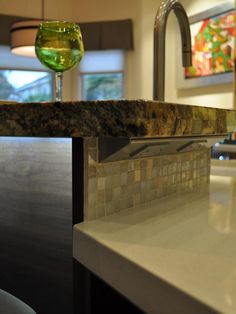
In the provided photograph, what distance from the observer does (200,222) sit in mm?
A: 678

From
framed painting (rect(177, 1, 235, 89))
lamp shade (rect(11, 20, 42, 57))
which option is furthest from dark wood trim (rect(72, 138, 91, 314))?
framed painting (rect(177, 1, 235, 89))

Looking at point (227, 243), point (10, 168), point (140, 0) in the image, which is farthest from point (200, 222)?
point (140, 0)

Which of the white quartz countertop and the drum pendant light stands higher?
the drum pendant light

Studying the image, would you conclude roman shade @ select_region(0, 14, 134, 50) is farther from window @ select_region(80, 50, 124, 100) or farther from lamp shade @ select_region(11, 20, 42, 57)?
lamp shade @ select_region(11, 20, 42, 57)

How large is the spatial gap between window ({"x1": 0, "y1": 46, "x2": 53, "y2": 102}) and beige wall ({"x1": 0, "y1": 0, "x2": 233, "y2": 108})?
29cm

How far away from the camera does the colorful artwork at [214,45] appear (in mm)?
3697

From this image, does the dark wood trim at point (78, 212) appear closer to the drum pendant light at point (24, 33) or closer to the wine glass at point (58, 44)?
the wine glass at point (58, 44)

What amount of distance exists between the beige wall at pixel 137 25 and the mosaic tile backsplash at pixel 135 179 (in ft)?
10.5

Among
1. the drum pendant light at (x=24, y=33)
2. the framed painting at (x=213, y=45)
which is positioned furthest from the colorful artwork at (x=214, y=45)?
the drum pendant light at (x=24, y=33)

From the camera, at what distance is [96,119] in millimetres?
553

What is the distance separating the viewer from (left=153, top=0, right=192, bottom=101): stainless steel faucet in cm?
99

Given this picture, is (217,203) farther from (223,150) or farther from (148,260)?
(223,150)

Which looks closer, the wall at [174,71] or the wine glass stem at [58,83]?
the wine glass stem at [58,83]

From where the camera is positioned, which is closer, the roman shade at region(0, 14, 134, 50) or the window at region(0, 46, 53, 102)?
the roman shade at region(0, 14, 134, 50)
